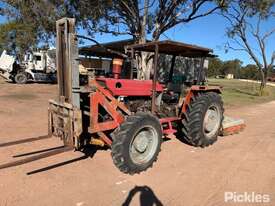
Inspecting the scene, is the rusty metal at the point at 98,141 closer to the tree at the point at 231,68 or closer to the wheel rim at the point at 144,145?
the wheel rim at the point at 144,145

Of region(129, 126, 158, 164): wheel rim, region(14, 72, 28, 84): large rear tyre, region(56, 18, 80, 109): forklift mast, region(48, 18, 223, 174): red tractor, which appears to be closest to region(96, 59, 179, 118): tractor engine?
region(48, 18, 223, 174): red tractor

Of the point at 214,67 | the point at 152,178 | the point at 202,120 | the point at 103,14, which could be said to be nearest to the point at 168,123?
the point at 202,120

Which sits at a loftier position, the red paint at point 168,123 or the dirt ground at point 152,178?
the red paint at point 168,123

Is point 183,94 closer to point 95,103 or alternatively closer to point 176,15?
point 95,103

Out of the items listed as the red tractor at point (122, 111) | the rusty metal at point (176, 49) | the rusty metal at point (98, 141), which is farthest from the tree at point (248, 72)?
the rusty metal at point (98, 141)

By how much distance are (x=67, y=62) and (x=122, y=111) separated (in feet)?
4.18

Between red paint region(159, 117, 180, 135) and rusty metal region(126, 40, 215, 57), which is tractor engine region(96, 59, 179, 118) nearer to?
red paint region(159, 117, 180, 135)

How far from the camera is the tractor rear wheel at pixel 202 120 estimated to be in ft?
19.1

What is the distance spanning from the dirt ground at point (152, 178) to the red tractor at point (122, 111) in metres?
0.32

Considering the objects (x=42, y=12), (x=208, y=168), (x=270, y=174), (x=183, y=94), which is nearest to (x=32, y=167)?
(x=208, y=168)

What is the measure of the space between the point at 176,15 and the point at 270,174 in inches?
523

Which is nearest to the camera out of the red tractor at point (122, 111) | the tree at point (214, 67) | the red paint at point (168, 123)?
the red tractor at point (122, 111)

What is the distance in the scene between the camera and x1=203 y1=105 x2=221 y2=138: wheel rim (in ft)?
20.5

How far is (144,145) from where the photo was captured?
489 cm
